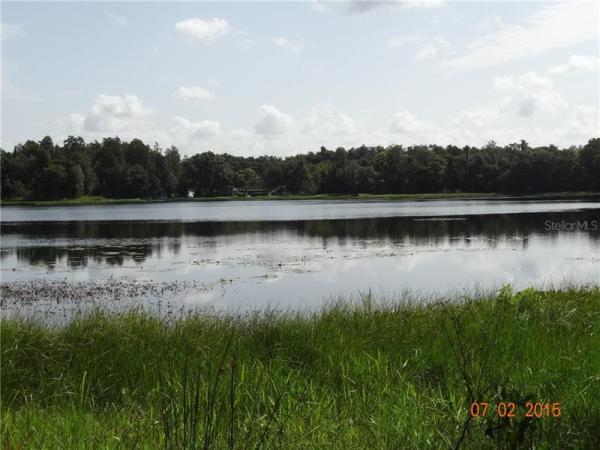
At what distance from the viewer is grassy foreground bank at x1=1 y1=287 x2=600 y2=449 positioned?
15.2 ft

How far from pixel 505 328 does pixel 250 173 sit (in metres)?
160

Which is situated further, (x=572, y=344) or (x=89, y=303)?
(x=89, y=303)

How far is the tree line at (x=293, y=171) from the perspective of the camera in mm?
121938

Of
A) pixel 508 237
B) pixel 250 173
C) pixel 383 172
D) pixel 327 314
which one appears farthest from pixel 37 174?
pixel 327 314

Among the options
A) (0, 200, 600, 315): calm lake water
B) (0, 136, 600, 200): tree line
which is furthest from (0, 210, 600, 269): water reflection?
(0, 136, 600, 200): tree line

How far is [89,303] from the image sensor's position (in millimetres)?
16281

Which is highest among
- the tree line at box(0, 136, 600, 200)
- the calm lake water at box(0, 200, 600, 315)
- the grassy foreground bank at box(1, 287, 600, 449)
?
the tree line at box(0, 136, 600, 200)

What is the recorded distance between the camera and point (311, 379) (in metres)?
6.87

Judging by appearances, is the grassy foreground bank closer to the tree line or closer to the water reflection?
the water reflection

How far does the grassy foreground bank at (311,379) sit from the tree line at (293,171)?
11373cm

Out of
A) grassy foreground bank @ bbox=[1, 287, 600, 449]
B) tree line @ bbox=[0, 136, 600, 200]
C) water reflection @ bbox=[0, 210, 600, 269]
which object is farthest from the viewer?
tree line @ bbox=[0, 136, 600, 200]

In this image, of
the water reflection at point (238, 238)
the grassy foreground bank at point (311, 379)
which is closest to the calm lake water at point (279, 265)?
the water reflection at point (238, 238)

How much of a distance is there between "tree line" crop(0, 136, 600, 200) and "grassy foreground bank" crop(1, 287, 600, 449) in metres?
114

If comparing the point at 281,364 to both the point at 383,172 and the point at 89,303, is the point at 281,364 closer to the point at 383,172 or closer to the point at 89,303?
the point at 89,303
